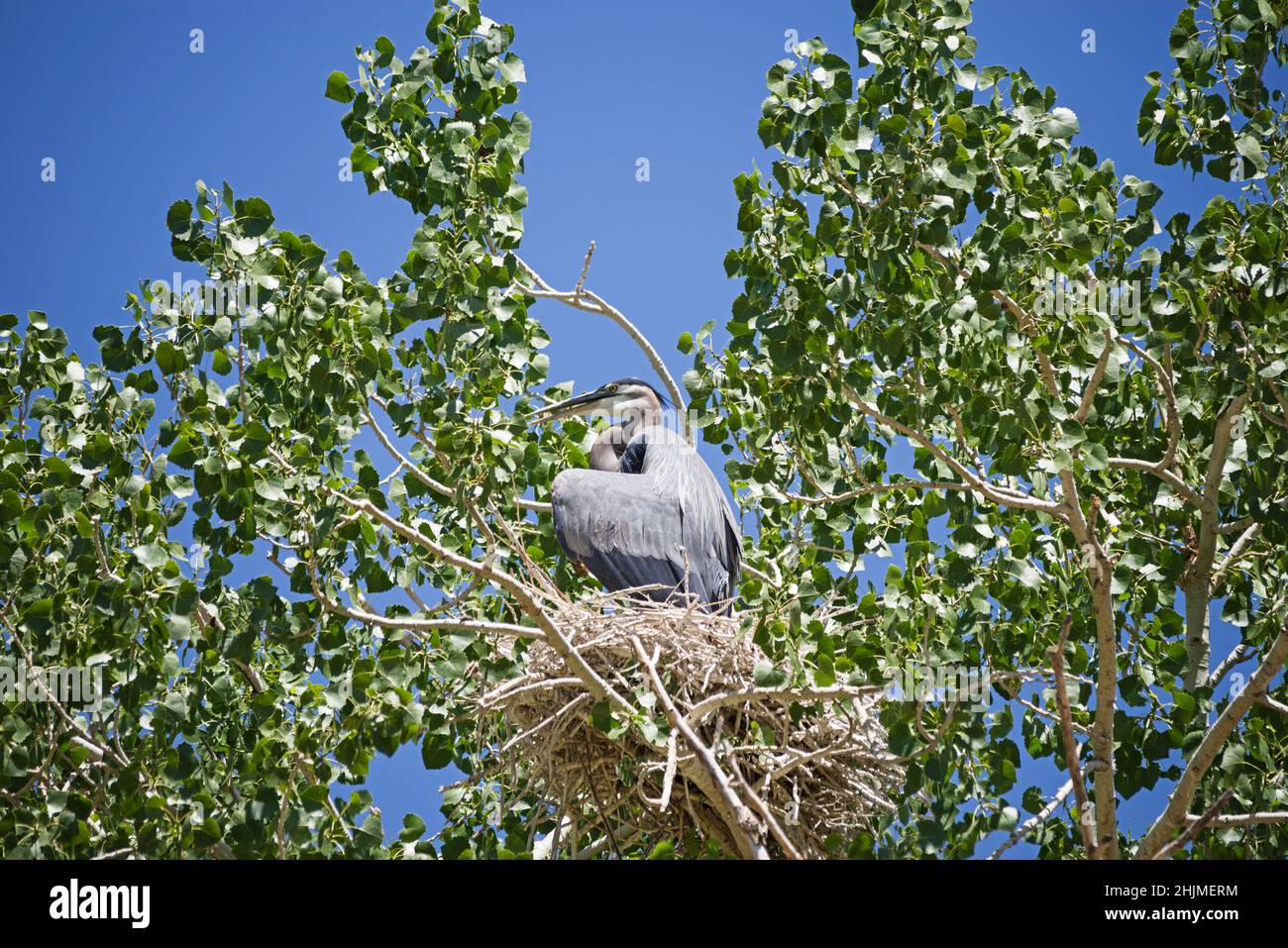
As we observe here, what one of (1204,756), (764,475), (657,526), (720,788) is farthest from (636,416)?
(1204,756)

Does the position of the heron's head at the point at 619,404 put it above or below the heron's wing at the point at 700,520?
above

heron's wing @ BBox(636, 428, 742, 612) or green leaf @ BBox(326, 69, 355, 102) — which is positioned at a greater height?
green leaf @ BBox(326, 69, 355, 102)

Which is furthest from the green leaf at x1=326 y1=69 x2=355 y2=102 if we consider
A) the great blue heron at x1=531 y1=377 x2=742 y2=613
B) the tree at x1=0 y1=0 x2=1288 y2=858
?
the great blue heron at x1=531 y1=377 x2=742 y2=613

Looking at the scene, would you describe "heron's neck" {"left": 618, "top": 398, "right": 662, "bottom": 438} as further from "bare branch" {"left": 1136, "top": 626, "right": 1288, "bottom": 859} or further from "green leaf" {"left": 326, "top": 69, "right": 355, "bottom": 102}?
"bare branch" {"left": 1136, "top": 626, "right": 1288, "bottom": 859}

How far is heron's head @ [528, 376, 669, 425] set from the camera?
9305mm

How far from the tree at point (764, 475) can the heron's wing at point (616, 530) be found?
2.84 ft

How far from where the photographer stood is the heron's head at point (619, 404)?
930cm

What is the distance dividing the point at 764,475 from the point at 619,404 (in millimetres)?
3153

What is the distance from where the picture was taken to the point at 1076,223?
5699 mm

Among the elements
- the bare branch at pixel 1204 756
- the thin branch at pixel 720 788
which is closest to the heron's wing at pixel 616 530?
the thin branch at pixel 720 788

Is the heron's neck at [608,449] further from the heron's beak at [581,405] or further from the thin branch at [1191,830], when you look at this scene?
the thin branch at [1191,830]

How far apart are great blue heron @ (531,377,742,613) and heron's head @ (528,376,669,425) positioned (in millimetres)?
682

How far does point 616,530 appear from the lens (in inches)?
300

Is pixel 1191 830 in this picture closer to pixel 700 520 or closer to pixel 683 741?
pixel 683 741
